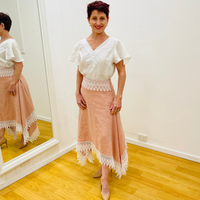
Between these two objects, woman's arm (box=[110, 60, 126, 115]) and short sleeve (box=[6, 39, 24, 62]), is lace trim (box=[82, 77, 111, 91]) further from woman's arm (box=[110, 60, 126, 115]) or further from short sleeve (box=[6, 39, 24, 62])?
short sleeve (box=[6, 39, 24, 62])

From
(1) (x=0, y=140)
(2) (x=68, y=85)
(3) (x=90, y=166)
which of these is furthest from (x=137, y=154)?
(1) (x=0, y=140)

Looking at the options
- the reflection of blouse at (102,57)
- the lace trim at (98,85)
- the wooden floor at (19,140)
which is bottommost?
the wooden floor at (19,140)

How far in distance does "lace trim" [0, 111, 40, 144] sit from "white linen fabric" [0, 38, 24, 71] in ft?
1.75

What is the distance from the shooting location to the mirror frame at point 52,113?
6.14 feet

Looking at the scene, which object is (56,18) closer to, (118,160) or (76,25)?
(76,25)

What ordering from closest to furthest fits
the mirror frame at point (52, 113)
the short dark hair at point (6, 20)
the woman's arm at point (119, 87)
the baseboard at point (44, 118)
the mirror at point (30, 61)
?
the woman's arm at point (119, 87) < the short dark hair at point (6, 20) < the mirror at point (30, 61) < the mirror frame at point (52, 113) < the baseboard at point (44, 118)

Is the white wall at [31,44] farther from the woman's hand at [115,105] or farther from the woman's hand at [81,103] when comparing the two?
Answer: the woman's hand at [115,105]

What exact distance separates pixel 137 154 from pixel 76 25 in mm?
1680

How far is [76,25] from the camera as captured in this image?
7.56 feet

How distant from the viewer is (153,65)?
7.06 ft

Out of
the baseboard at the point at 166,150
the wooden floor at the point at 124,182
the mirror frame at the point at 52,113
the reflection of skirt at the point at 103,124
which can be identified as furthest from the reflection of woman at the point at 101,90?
the baseboard at the point at 166,150

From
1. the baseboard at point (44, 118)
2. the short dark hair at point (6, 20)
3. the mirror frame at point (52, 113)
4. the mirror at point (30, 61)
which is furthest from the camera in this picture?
the baseboard at point (44, 118)

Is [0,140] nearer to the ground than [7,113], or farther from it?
nearer to the ground

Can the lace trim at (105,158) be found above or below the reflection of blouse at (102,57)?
below
